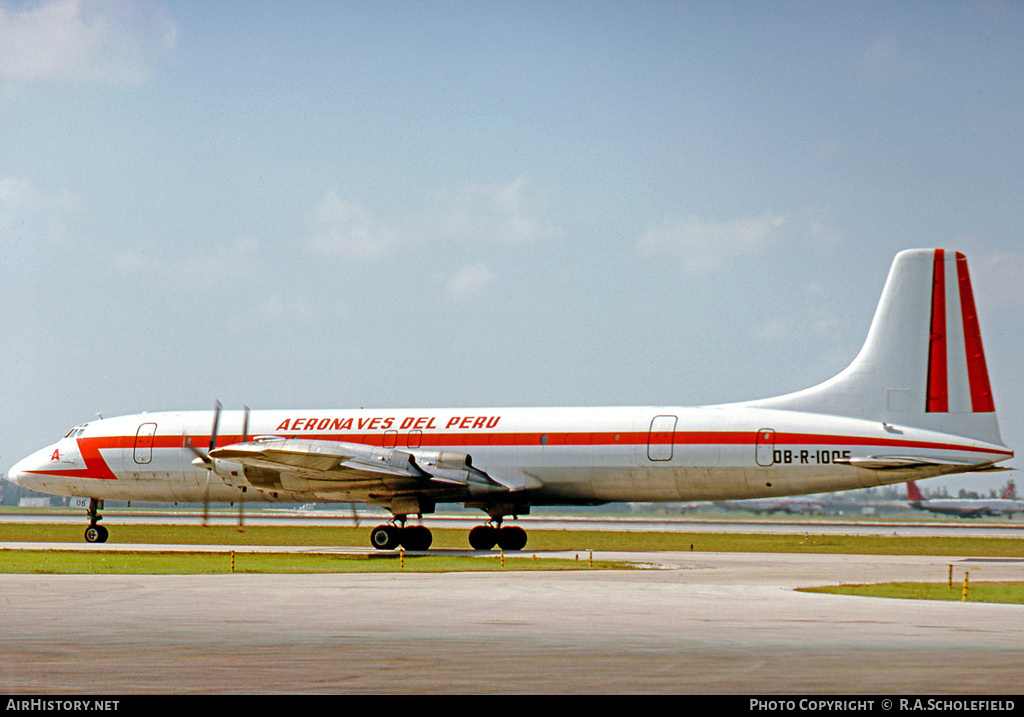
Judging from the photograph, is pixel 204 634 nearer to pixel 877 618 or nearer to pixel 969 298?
pixel 877 618

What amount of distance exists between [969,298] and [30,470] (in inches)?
1368

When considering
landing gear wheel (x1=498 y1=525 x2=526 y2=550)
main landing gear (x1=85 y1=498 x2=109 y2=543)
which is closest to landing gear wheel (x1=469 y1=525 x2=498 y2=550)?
landing gear wheel (x1=498 y1=525 x2=526 y2=550)

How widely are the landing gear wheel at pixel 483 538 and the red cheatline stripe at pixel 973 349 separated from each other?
15648 millimetres

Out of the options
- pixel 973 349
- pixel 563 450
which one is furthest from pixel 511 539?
pixel 973 349

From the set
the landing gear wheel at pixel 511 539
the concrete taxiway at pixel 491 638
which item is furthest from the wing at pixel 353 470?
the concrete taxiway at pixel 491 638

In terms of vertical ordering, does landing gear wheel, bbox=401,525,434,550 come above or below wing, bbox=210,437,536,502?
below

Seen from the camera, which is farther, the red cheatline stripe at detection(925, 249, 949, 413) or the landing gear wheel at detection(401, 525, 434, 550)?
the landing gear wheel at detection(401, 525, 434, 550)

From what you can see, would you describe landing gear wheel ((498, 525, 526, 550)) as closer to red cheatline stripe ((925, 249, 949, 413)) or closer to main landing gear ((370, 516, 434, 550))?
main landing gear ((370, 516, 434, 550))

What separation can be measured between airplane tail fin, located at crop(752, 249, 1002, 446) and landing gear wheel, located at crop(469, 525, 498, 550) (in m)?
10.8

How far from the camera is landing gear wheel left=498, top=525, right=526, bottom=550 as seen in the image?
3766 cm

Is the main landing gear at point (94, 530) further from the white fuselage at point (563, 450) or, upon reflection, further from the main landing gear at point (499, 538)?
the main landing gear at point (499, 538)

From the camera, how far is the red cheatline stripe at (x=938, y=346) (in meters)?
33.3

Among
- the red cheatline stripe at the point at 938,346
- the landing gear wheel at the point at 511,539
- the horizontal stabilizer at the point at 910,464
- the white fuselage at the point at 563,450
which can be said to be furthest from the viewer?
the landing gear wheel at the point at 511,539
